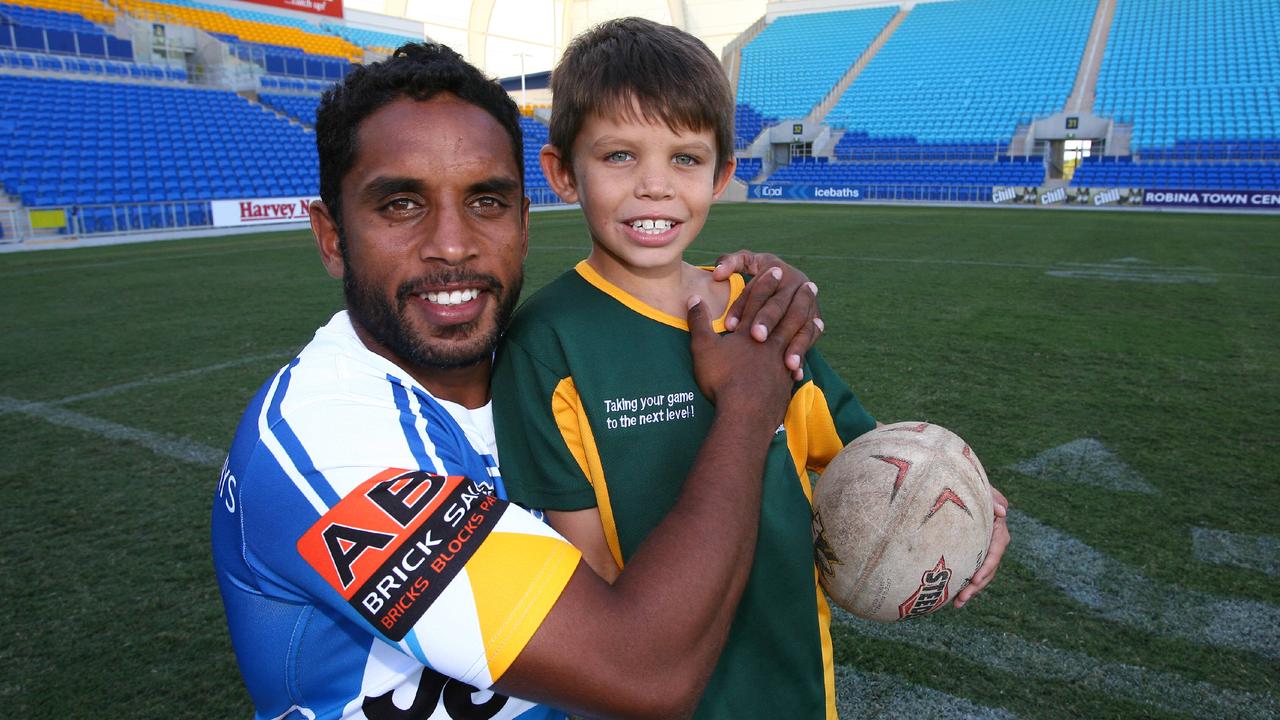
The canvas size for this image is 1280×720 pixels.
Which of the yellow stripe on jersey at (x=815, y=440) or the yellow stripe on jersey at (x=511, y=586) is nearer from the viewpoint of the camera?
the yellow stripe on jersey at (x=511, y=586)

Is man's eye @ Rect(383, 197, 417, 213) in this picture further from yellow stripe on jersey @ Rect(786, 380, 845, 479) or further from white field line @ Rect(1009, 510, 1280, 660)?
white field line @ Rect(1009, 510, 1280, 660)

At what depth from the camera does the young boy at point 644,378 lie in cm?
161

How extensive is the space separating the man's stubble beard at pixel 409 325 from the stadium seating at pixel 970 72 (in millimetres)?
34596

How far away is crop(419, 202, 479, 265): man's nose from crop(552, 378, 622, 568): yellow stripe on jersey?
0.32 metres

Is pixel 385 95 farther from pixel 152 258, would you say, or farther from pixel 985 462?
pixel 152 258

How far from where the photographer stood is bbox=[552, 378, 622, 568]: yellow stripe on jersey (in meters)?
1.61

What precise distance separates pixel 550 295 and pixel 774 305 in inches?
19.2

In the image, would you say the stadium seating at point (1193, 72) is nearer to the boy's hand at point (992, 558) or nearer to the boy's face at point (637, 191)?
the boy's hand at point (992, 558)

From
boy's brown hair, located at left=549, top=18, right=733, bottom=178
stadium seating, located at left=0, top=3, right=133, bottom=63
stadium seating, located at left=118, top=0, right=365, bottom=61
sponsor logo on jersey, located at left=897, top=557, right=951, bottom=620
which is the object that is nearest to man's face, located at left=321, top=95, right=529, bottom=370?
boy's brown hair, located at left=549, top=18, right=733, bottom=178

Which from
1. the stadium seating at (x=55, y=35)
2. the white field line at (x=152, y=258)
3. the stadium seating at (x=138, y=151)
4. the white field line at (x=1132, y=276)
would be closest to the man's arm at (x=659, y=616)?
the white field line at (x=1132, y=276)

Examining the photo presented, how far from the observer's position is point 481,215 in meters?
1.58

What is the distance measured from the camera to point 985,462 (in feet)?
13.9

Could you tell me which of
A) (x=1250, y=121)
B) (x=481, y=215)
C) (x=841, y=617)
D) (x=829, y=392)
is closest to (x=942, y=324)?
(x=841, y=617)

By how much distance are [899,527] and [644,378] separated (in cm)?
66
